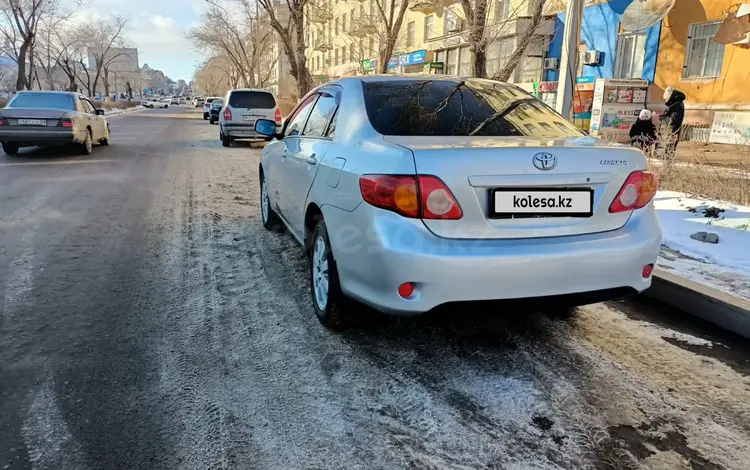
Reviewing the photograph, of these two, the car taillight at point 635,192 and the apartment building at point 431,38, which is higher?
the apartment building at point 431,38

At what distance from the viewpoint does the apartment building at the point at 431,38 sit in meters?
22.8

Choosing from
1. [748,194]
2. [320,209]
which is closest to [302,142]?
[320,209]

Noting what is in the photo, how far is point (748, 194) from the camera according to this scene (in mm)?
6277

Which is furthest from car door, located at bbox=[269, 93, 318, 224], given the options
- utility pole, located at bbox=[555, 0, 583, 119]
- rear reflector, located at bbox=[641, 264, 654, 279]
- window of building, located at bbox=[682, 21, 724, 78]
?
window of building, located at bbox=[682, 21, 724, 78]

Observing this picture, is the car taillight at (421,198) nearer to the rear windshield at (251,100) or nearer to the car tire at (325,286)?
the car tire at (325,286)

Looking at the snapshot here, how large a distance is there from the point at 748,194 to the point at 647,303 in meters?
3.27

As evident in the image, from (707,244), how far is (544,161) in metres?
3.25

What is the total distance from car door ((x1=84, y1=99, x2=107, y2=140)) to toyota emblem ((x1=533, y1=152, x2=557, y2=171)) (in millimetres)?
12851

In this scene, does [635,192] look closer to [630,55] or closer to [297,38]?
[630,55]

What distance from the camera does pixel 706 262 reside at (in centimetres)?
460

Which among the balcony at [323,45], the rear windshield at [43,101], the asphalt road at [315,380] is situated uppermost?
the balcony at [323,45]

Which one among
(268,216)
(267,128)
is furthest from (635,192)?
(268,216)

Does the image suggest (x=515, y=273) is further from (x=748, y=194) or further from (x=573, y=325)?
(x=748, y=194)

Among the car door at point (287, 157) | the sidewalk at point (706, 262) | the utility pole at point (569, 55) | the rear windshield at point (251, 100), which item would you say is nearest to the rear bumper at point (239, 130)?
the rear windshield at point (251, 100)
